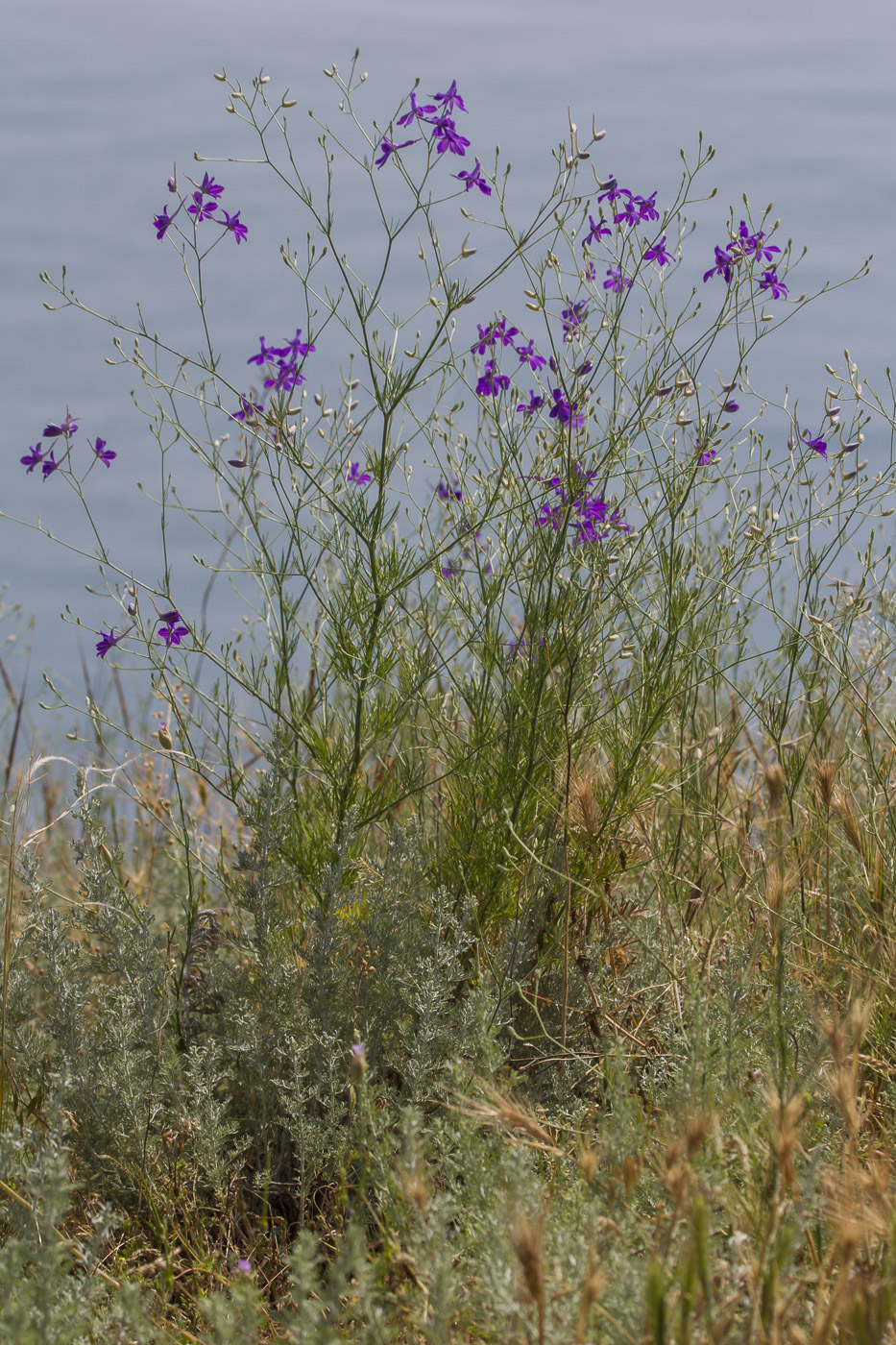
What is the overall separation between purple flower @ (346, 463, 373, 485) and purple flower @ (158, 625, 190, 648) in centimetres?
71

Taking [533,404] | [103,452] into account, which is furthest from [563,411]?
[103,452]

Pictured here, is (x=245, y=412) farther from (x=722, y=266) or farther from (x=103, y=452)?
(x=722, y=266)

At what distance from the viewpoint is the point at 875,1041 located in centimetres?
281

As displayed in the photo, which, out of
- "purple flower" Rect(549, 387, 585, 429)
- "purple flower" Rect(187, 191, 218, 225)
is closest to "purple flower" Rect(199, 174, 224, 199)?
"purple flower" Rect(187, 191, 218, 225)

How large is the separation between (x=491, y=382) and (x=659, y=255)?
2.38 feet

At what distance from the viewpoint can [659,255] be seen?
134 inches

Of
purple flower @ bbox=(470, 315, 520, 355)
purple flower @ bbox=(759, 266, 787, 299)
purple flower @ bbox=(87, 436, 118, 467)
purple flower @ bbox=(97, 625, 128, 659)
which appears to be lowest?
purple flower @ bbox=(97, 625, 128, 659)

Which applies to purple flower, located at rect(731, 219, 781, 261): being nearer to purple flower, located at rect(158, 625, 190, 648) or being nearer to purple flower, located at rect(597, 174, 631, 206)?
purple flower, located at rect(597, 174, 631, 206)

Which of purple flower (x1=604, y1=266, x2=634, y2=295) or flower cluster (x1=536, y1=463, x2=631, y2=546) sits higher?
purple flower (x1=604, y1=266, x2=634, y2=295)

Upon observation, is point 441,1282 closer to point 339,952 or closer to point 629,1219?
point 629,1219

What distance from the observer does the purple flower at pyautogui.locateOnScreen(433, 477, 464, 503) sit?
3371mm

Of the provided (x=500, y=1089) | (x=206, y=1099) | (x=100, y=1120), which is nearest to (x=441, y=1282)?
(x=500, y=1089)

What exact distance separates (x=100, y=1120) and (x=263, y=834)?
2.36ft

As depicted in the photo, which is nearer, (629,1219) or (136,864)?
(629,1219)
